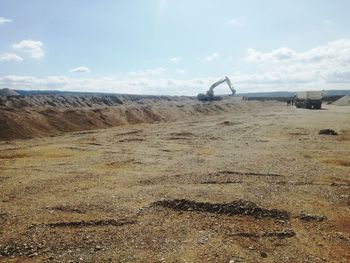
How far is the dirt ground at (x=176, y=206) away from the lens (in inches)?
318

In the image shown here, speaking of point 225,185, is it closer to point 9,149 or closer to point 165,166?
point 165,166

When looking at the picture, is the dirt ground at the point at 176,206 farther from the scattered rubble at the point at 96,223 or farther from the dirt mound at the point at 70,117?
the dirt mound at the point at 70,117

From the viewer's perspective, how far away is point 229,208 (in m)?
10.3

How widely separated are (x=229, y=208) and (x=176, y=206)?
1.39 m

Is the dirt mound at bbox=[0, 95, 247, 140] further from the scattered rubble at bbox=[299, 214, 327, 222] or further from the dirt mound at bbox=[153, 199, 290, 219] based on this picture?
the scattered rubble at bbox=[299, 214, 327, 222]

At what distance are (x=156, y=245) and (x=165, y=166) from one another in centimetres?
775

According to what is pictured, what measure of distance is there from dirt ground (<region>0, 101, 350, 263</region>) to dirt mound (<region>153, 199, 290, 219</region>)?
26mm

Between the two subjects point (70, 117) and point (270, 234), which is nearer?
point (270, 234)

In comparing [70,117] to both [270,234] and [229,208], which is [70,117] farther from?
[270,234]

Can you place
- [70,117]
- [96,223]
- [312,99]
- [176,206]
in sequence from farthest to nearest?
[312,99] < [70,117] < [176,206] < [96,223]

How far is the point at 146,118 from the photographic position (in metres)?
46.2

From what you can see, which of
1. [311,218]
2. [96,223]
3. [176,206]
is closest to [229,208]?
[176,206]

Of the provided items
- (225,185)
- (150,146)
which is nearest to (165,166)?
(225,185)

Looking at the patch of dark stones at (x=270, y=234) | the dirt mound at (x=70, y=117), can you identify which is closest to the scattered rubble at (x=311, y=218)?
the patch of dark stones at (x=270, y=234)
